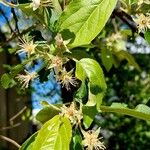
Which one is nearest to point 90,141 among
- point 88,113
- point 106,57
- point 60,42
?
point 88,113

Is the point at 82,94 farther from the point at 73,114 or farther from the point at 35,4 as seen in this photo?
the point at 35,4

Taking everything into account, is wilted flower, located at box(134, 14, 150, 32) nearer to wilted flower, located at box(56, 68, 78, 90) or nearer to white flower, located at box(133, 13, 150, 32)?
white flower, located at box(133, 13, 150, 32)

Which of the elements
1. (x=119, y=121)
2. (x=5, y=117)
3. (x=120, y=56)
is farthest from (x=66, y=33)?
(x=5, y=117)

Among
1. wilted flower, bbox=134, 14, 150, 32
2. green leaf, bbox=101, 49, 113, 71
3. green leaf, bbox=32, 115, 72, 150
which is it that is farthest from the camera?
green leaf, bbox=101, 49, 113, 71

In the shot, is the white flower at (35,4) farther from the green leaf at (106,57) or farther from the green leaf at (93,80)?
the green leaf at (106,57)

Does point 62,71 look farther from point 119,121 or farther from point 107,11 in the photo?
point 119,121

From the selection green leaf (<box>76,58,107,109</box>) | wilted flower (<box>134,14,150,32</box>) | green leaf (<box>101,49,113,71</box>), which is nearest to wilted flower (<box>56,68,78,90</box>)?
green leaf (<box>76,58,107,109</box>)
